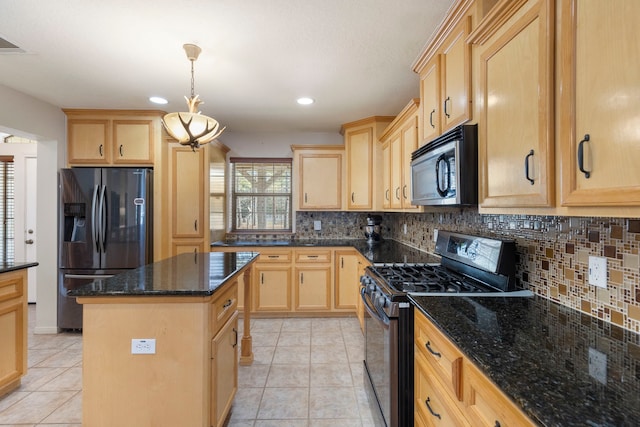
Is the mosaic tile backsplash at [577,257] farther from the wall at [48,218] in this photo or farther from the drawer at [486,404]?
the wall at [48,218]

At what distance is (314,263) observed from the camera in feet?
12.1

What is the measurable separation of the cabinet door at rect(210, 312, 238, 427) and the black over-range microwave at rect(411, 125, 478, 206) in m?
1.42

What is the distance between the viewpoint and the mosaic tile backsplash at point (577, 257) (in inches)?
40.8

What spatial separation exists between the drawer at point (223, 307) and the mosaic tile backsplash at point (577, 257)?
1.59 metres

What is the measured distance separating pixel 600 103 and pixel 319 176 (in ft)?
10.6

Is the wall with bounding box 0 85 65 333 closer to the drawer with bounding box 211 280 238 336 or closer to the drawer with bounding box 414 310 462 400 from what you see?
the drawer with bounding box 211 280 238 336

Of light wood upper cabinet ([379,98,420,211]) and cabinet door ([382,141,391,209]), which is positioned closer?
light wood upper cabinet ([379,98,420,211])

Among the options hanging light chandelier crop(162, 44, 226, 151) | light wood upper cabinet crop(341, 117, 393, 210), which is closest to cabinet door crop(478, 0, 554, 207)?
hanging light chandelier crop(162, 44, 226, 151)

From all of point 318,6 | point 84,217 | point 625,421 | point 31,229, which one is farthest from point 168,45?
point 31,229

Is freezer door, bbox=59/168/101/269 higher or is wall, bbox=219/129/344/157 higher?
wall, bbox=219/129/344/157

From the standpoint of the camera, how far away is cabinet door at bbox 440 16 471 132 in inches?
59.0

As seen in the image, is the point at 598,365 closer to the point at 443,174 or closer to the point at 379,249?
the point at 443,174

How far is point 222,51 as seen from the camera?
209cm

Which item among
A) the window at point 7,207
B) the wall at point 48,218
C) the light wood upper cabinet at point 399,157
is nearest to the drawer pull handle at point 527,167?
the light wood upper cabinet at point 399,157
